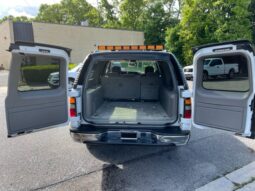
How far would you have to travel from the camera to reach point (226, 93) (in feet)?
10.5

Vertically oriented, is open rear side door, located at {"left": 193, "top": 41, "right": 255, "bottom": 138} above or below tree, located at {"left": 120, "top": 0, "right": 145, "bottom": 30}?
below

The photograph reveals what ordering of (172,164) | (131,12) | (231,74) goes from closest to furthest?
1. (172,164)
2. (231,74)
3. (131,12)

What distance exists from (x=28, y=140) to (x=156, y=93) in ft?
10.2

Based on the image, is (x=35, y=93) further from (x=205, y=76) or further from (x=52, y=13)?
(x=52, y=13)

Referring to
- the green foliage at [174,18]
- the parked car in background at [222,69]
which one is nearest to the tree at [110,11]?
the green foliage at [174,18]

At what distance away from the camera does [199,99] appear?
333 centimetres

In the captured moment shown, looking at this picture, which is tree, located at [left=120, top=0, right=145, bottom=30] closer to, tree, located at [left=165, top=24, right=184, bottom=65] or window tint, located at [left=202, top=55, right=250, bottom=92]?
tree, located at [left=165, top=24, right=184, bottom=65]

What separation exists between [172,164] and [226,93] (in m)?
1.41

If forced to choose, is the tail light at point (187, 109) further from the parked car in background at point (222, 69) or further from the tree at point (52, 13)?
the tree at point (52, 13)

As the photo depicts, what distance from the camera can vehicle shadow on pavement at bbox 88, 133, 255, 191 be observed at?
2.88 meters

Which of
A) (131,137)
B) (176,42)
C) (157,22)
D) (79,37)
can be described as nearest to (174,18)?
(157,22)

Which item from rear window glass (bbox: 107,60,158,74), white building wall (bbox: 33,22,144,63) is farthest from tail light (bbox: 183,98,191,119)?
white building wall (bbox: 33,22,144,63)

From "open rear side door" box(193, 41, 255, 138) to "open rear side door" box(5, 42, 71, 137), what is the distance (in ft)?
6.81

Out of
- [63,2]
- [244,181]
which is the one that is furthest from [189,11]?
[63,2]
